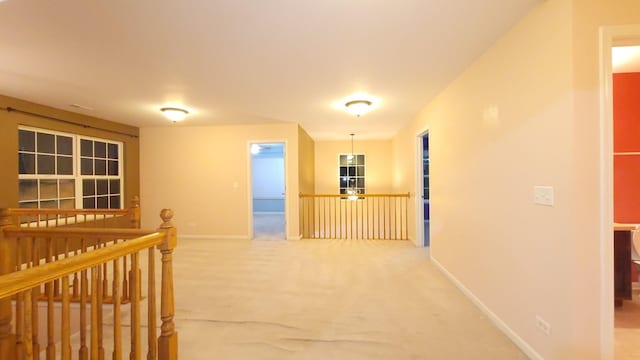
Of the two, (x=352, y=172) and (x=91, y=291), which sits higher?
(x=352, y=172)

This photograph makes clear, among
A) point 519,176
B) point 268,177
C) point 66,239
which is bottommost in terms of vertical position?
point 66,239

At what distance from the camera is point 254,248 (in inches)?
210

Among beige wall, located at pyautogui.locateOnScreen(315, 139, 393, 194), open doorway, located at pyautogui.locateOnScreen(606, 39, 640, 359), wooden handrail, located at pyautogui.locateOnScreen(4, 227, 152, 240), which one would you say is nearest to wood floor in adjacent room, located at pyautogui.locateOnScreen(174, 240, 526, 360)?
wooden handrail, located at pyautogui.locateOnScreen(4, 227, 152, 240)

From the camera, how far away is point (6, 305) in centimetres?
217

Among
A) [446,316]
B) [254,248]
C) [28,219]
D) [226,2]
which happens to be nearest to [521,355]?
[446,316]

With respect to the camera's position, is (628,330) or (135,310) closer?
(135,310)

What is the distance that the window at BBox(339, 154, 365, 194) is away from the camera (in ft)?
29.1

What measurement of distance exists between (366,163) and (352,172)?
492 millimetres

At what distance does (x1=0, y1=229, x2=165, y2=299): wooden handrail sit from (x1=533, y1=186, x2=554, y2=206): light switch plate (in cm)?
239

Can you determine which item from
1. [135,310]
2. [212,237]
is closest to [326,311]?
[135,310]

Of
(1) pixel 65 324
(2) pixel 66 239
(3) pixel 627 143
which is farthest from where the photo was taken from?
(3) pixel 627 143

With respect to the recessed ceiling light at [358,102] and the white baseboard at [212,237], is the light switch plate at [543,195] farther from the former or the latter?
the white baseboard at [212,237]

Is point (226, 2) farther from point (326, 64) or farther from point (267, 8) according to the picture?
point (326, 64)

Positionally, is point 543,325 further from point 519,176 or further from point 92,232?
point 92,232
